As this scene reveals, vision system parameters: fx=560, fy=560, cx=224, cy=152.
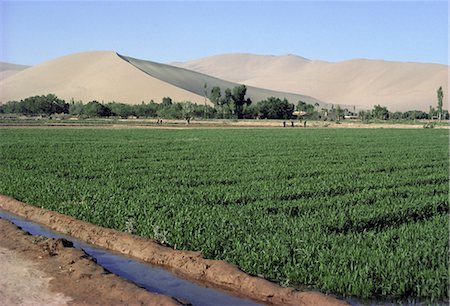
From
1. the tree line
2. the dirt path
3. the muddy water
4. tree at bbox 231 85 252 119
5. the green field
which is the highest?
tree at bbox 231 85 252 119

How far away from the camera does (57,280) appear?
8547 mm

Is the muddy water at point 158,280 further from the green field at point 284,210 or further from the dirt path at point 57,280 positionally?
the green field at point 284,210

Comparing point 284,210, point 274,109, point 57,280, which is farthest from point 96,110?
point 57,280

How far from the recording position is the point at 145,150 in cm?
3309

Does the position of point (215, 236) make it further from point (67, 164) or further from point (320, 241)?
point (67, 164)

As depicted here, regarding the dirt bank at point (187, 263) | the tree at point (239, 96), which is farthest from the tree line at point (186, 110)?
the dirt bank at point (187, 263)

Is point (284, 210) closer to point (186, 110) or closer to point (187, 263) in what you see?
point (187, 263)

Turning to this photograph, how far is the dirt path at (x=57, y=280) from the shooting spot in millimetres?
7637

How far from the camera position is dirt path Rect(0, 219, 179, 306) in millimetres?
7637

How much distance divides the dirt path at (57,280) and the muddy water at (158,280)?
0.43 m

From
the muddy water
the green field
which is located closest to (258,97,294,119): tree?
the green field

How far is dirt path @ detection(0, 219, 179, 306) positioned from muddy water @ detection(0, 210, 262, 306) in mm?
431

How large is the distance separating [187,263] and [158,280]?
0.62 m

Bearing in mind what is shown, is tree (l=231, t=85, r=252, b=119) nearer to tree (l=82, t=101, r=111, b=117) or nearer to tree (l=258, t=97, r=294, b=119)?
tree (l=258, t=97, r=294, b=119)
